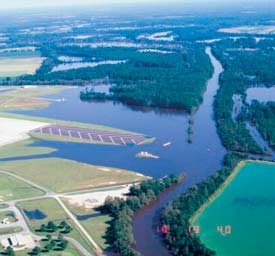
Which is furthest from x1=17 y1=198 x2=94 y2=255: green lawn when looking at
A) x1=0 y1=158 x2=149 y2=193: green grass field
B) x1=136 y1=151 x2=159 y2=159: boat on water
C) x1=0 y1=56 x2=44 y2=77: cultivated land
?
x1=0 y1=56 x2=44 y2=77: cultivated land

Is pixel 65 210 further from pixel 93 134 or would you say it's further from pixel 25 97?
pixel 25 97

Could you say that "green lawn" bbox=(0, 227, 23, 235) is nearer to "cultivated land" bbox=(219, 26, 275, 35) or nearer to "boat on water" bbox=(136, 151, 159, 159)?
"boat on water" bbox=(136, 151, 159, 159)

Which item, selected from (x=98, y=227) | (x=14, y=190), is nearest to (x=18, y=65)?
(x=14, y=190)

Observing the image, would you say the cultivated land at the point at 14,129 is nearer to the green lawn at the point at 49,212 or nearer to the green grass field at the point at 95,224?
the green lawn at the point at 49,212

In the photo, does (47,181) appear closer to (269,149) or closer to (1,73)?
(269,149)

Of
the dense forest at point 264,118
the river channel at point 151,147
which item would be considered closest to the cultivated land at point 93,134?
the river channel at point 151,147

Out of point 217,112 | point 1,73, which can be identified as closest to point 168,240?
point 217,112
